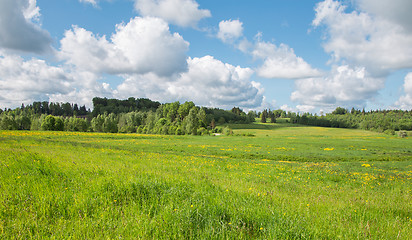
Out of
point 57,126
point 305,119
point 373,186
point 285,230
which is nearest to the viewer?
point 285,230

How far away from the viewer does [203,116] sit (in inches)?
4309

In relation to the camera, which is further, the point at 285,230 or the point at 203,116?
the point at 203,116

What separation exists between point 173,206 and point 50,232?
2238 mm

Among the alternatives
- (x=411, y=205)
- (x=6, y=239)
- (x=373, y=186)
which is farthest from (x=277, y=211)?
(x=373, y=186)

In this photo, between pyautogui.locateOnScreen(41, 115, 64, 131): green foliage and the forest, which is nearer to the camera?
pyautogui.locateOnScreen(41, 115, 64, 131): green foliage

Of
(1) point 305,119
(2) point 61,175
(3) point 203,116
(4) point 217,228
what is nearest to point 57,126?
(3) point 203,116

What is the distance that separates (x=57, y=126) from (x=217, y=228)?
312ft

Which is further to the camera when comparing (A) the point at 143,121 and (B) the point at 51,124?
(A) the point at 143,121

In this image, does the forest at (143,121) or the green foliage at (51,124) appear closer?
the green foliage at (51,124)

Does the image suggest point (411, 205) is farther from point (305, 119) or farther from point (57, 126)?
point (305, 119)

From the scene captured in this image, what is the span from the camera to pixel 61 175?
6.46m

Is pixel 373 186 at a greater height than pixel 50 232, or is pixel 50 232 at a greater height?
pixel 50 232

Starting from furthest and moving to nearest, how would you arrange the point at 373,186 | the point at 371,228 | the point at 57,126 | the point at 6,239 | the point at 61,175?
1. the point at 57,126
2. the point at 373,186
3. the point at 61,175
4. the point at 371,228
5. the point at 6,239

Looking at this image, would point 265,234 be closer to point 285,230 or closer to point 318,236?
point 285,230
